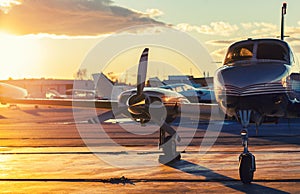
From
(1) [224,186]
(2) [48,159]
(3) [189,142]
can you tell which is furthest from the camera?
(3) [189,142]

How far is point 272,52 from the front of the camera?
12.4 metres

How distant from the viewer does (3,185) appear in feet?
33.2

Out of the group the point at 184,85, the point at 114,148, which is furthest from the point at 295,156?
the point at 184,85

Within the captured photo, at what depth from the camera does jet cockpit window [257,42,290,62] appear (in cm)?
1219

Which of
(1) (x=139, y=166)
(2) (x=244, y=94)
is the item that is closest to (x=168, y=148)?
(1) (x=139, y=166)

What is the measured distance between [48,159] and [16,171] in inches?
86.9

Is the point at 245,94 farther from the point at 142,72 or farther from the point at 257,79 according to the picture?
the point at 142,72

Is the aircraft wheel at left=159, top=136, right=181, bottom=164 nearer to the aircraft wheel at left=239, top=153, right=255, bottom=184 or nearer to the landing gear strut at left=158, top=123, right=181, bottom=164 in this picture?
the landing gear strut at left=158, top=123, right=181, bottom=164

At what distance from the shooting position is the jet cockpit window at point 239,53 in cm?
1230

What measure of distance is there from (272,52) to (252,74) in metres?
1.86

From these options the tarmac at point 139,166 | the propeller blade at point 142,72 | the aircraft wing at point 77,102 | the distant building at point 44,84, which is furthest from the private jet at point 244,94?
the distant building at point 44,84

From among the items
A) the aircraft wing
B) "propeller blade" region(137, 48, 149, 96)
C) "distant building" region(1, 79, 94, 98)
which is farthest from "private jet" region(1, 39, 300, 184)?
"distant building" region(1, 79, 94, 98)

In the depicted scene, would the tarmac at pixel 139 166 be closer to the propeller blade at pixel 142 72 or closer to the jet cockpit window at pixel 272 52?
the propeller blade at pixel 142 72

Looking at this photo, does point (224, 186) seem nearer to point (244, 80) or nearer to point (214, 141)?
point (244, 80)
